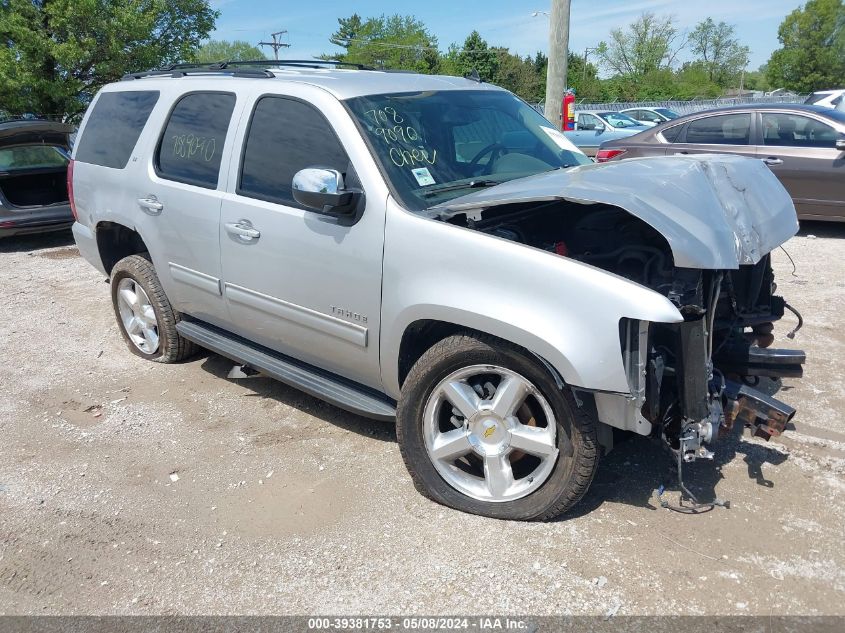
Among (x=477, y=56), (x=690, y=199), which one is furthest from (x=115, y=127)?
(x=477, y=56)

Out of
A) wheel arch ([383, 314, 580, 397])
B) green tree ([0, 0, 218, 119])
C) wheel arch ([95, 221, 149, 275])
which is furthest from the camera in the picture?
green tree ([0, 0, 218, 119])

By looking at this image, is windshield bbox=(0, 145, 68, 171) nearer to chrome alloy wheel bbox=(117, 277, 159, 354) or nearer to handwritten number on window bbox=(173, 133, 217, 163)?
chrome alloy wheel bbox=(117, 277, 159, 354)

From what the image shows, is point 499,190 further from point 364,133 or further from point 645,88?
point 645,88

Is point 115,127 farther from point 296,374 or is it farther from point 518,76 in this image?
point 518,76

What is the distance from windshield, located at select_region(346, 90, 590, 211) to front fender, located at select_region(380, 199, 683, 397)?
0.27 meters

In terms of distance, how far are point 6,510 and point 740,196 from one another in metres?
3.81

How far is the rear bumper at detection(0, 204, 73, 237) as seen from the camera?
8.60 metres

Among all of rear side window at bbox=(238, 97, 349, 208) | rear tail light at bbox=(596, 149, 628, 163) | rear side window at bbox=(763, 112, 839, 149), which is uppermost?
rear side window at bbox=(763, 112, 839, 149)

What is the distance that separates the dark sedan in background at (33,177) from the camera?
8.71 m

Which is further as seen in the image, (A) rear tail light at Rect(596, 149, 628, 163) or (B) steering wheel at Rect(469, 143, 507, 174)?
(A) rear tail light at Rect(596, 149, 628, 163)

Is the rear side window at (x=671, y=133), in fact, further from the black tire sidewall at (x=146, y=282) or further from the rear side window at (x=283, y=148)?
the black tire sidewall at (x=146, y=282)

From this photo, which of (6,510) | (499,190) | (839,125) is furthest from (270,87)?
(839,125)

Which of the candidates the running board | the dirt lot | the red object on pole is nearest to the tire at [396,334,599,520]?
the dirt lot

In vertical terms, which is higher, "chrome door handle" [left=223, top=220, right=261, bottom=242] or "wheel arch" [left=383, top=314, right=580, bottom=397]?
"chrome door handle" [left=223, top=220, right=261, bottom=242]
